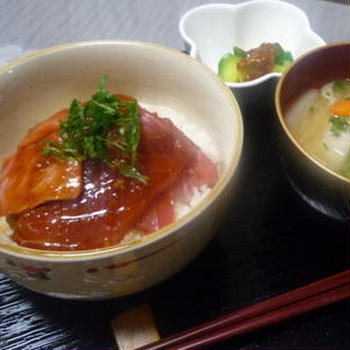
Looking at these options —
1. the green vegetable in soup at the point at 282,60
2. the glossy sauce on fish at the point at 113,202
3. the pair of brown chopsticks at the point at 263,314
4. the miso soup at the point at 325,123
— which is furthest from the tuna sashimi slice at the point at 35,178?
the green vegetable in soup at the point at 282,60

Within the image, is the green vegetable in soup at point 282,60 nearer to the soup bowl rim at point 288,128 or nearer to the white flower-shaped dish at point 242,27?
the white flower-shaped dish at point 242,27

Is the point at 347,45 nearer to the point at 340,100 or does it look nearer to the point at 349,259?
the point at 340,100

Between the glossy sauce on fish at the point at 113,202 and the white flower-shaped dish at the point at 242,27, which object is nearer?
the glossy sauce on fish at the point at 113,202

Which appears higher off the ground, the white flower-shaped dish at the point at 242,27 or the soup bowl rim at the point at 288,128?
the soup bowl rim at the point at 288,128

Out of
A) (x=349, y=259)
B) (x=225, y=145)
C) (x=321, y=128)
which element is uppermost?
(x=225, y=145)

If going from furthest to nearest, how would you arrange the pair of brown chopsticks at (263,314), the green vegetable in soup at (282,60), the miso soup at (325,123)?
the green vegetable in soup at (282,60) < the miso soup at (325,123) < the pair of brown chopsticks at (263,314)

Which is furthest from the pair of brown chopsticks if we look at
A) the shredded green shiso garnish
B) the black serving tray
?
the shredded green shiso garnish

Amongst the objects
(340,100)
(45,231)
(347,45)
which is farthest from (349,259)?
(45,231)
